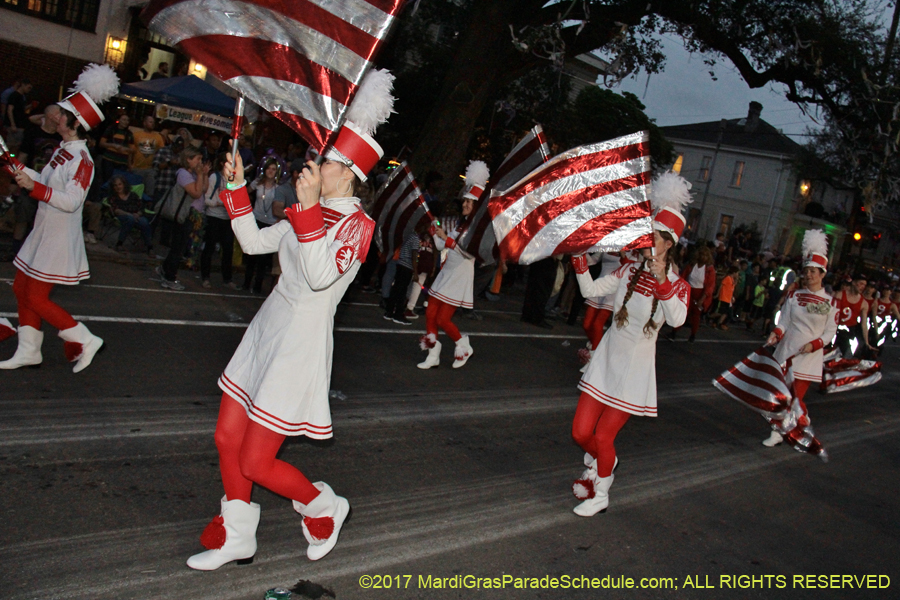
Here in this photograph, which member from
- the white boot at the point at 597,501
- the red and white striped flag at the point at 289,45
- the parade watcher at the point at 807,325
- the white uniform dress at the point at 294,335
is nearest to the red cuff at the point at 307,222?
the white uniform dress at the point at 294,335

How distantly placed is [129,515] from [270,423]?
1.15 meters

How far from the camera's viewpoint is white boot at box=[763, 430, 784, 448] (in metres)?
8.13

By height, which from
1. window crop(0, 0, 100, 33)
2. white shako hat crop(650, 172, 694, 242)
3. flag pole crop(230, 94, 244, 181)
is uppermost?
window crop(0, 0, 100, 33)

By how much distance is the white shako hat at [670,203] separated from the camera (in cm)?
521

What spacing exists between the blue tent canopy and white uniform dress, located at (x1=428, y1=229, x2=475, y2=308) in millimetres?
8949

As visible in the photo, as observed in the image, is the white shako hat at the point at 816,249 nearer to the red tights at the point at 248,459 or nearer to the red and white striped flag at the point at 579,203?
the red and white striped flag at the point at 579,203

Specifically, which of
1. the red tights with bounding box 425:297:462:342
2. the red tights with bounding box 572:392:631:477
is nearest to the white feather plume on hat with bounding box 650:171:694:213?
the red tights with bounding box 572:392:631:477

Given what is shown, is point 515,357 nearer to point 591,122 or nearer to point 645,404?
point 645,404

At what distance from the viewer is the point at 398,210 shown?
8672 millimetres

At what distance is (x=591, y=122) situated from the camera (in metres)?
34.3

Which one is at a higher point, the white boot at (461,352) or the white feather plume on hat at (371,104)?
the white feather plume on hat at (371,104)

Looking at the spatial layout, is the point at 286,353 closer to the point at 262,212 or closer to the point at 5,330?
the point at 5,330

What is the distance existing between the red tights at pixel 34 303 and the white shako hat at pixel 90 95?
4.02ft

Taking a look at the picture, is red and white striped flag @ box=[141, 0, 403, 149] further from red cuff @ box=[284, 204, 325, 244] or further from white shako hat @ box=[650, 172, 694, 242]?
white shako hat @ box=[650, 172, 694, 242]
